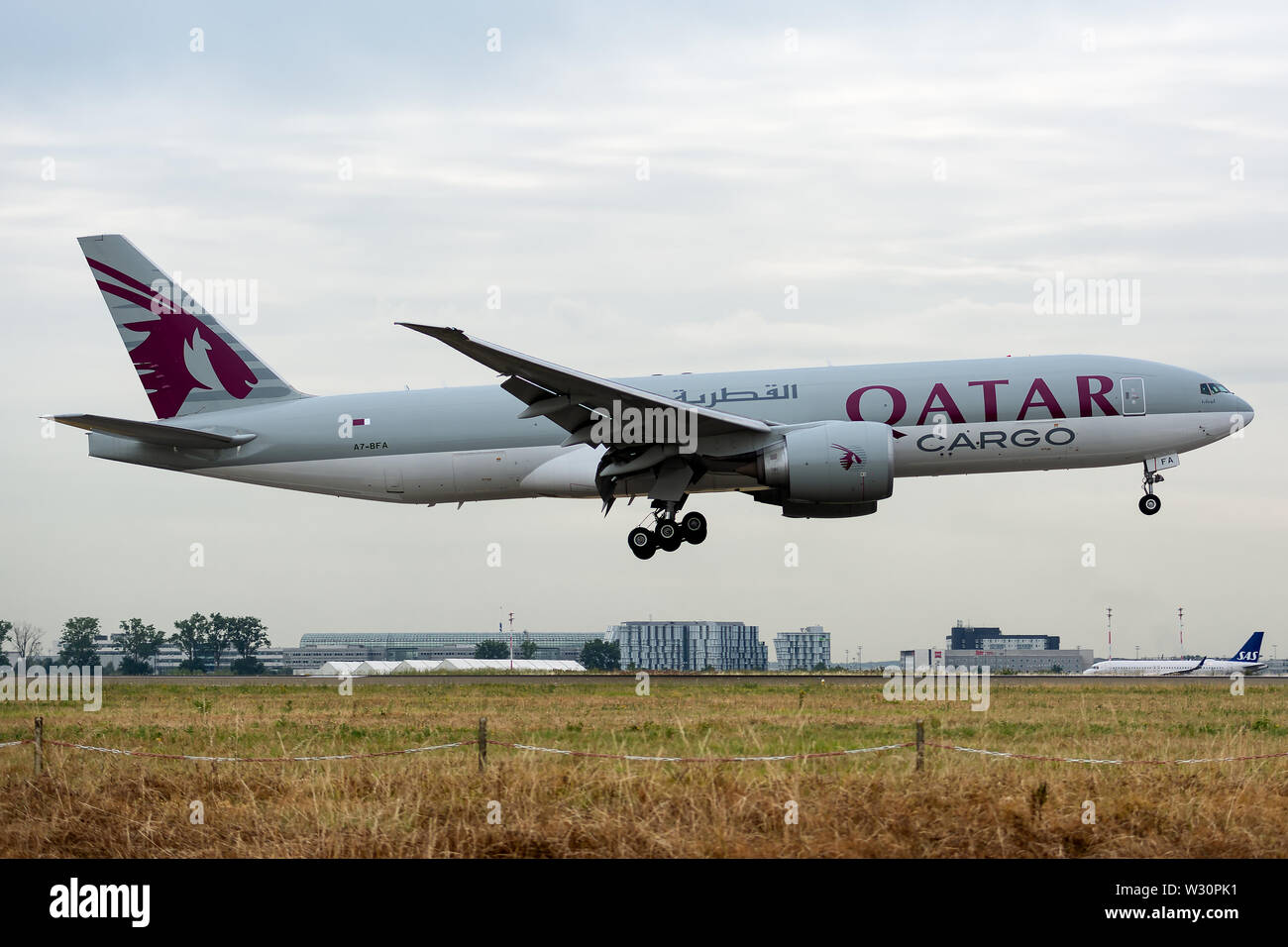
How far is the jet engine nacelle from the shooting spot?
105 ft

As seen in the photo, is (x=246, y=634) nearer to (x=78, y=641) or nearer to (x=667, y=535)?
(x=78, y=641)

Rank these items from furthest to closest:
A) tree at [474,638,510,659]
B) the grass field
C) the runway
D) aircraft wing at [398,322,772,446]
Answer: tree at [474,638,510,659]
the runway
aircraft wing at [398,322,772,446]
the grass field

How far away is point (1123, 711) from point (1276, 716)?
2.90m

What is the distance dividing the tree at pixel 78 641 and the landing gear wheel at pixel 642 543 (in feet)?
251

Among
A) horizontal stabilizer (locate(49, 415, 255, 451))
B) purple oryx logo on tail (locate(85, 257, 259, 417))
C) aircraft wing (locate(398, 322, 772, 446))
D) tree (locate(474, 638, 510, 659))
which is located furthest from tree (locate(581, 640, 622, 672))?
aircraft wing (locate(398, 322, 772, 446))

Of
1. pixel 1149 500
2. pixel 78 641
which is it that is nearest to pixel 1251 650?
pixel 1149 500

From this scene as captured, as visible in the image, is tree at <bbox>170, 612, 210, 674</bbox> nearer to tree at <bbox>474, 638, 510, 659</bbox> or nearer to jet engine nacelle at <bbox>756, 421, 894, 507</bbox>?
tree at <bbox>474, 638, 510, 659</bbox>

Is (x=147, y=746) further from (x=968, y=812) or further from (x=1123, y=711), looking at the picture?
(x=1123, y=711)

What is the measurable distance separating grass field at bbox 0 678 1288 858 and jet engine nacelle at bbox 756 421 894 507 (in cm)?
905

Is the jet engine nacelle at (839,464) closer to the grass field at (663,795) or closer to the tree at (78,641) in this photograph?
the grass field at (663,795)

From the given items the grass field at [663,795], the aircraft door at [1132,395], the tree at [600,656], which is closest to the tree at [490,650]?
the tree at [600,656]

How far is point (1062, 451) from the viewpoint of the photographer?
34.5 m
